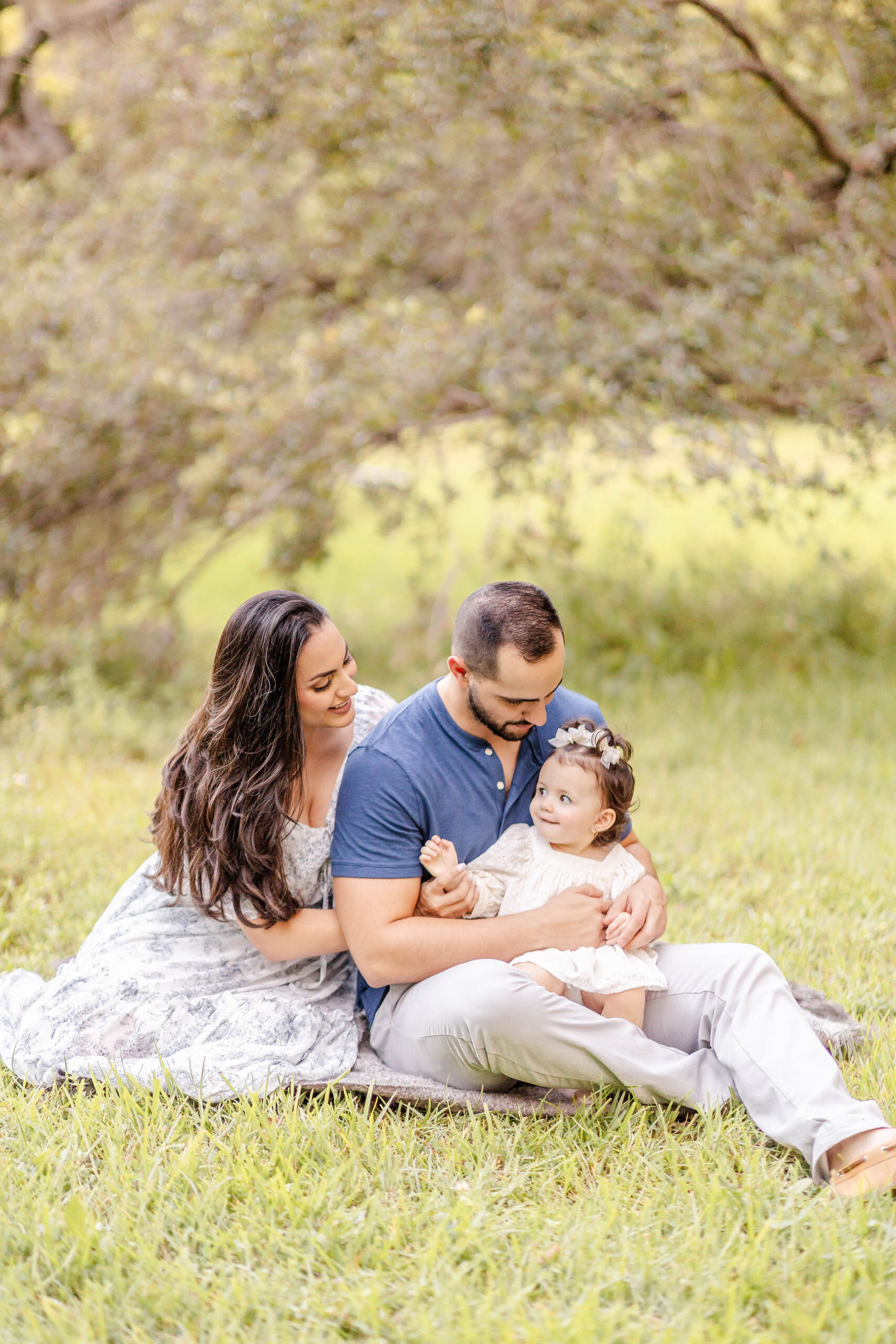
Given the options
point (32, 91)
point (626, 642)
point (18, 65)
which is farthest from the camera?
point (32, 91)

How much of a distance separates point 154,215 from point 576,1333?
22.6 ft

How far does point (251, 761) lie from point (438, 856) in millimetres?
523

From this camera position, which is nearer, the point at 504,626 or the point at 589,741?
the point at 504,626

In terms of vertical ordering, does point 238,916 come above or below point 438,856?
below

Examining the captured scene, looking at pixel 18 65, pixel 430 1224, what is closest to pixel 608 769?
pixel 430 1224

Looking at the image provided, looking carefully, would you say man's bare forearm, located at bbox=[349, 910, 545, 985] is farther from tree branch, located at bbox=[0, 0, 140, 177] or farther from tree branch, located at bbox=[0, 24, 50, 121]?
tree branch, located at bbox=[0, 24, 50, 121]

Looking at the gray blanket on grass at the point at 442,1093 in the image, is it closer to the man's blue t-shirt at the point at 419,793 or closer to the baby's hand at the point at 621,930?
the man's blue t-shirt at the point at 419,793

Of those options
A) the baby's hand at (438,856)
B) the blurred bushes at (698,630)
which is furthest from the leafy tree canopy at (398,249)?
the baby's hand at (438,856)

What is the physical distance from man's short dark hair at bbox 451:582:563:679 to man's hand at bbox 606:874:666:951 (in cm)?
69

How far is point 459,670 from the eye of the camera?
3.14 meters

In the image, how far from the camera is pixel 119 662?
7.49 metres

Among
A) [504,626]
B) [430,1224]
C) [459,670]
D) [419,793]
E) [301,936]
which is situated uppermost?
[504,626]

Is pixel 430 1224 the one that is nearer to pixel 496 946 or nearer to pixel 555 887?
pixel 496 946

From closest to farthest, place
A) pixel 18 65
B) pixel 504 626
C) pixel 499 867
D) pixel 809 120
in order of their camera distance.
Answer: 1. pixel 504 626
2. pixel 499 867
3. pixel 809 120
4. pixel 18 65
